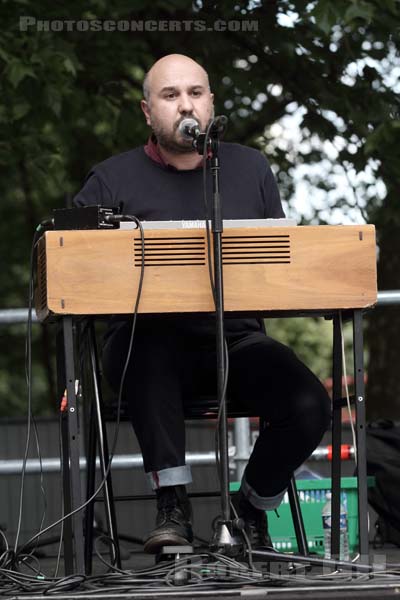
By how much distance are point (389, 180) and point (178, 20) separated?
175 cm

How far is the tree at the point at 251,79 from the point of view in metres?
6.17

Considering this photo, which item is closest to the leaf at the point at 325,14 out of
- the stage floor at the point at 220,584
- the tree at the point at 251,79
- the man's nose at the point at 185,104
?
the tree at the point at 251,79

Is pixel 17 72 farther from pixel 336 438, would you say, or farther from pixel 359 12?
pixel 336 438

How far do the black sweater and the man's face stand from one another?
109mm

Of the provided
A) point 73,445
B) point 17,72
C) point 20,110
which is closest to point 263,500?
point 73,445

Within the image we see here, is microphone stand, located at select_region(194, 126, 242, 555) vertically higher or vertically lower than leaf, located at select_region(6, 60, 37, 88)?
lower

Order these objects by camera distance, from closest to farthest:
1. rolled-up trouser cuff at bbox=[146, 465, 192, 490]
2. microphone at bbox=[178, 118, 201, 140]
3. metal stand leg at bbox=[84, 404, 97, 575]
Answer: microphone at bbox=[178, 118, 201, 140], rolled-up trouser cuff at bbox=[146, 465, 192, 490], metal stand leg at bbox=[84, 404, 97, 575]

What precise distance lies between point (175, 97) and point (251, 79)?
306 centimetres

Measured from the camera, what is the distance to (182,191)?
13.1ft

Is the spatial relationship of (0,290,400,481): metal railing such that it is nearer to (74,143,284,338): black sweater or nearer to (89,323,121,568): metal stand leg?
(74,143,284,338): black sweater

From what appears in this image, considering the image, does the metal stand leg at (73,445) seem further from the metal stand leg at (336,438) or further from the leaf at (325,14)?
the leaf at (325,14)

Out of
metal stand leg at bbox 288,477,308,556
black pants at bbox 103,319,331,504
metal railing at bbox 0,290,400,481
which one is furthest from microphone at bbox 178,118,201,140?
metal railing at bbox 0,290,400,481

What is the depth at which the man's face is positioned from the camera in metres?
4.00

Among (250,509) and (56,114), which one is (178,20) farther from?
(250,509)
